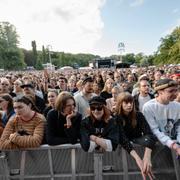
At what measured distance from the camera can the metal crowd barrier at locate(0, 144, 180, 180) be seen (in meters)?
3.66

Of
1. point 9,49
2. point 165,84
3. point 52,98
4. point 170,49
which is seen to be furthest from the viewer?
point 9,49

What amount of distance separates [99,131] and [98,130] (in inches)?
0.7

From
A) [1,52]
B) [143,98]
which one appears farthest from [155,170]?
[1,52]

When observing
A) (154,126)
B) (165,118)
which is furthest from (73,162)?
(165,118)

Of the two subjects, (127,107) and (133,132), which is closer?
(133,132)

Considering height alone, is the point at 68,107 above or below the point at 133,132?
above

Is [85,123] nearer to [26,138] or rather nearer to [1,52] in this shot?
[26,138]

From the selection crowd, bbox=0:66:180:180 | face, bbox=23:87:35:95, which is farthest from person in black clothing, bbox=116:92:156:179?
face, bbox=23:87:35:95

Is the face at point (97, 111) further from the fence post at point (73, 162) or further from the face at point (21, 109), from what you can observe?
the face at point (21, 109)

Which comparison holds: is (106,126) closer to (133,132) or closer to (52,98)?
(133,132)

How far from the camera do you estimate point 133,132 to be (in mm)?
3830

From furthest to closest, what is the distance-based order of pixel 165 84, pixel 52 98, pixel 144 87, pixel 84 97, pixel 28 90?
pixel 28 90 < pixel 144 87 < pixel 84 97 < pixel 52 98 < pixel 165 84

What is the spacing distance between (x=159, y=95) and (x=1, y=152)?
214 cm

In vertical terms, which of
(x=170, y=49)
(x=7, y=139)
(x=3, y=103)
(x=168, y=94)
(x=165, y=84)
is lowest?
(x=7, y=139)
